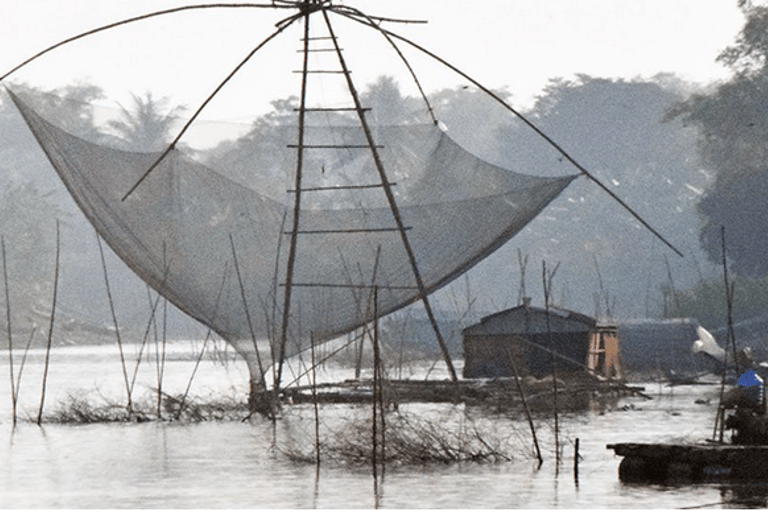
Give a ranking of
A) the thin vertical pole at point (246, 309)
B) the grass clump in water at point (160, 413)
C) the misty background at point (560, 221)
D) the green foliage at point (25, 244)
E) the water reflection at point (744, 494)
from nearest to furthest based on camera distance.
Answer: the water reflection at point (744, 494) → the thin vertical pole at point (246, 309) → the grass clump in water at point (160, 413) → the misty background at point (560, 221) → the green foliage at point (25, 244)

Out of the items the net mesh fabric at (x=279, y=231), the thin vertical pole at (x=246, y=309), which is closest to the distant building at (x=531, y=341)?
the net mesh fabric at (x=279, y=231)

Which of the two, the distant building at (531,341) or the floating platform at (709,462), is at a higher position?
the distant building at (531,341)

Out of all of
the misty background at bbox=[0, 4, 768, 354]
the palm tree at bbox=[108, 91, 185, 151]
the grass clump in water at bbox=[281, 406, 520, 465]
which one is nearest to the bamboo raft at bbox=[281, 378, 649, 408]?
the grass clump in water at bbox=[281, 406, 520, 465]

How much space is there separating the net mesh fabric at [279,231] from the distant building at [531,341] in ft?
18.2

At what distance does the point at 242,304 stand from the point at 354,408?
3.60 metres

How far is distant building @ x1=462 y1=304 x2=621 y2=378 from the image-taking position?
2367cm

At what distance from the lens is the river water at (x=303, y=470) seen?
1227 centimetres

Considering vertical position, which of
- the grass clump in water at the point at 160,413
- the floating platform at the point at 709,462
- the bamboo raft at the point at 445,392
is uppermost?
the bamboo raft at the point at 445,392

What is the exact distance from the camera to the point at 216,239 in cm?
1734

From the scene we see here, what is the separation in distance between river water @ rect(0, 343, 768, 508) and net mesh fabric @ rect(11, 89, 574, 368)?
1.32m

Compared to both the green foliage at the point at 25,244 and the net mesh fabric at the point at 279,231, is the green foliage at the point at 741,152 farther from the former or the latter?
the green foliage at the point at 25,244

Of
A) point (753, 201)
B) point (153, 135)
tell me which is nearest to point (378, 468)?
point (753, 201)

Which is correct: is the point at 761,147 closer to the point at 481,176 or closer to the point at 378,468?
the point at 481,176

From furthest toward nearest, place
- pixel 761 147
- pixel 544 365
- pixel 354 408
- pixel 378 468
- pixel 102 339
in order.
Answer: pixel 102 339 → pixel 761 147 → pixel 544 365 → pixel 354 408 → pixel 378 468
